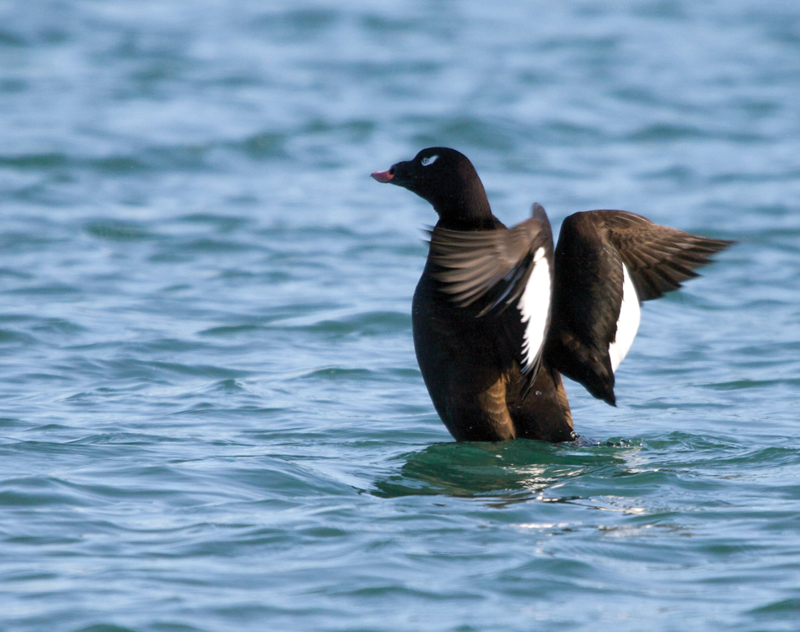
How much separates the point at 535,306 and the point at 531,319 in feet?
0.25

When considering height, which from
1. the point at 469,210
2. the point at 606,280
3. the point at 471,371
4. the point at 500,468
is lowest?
the point at 500,468

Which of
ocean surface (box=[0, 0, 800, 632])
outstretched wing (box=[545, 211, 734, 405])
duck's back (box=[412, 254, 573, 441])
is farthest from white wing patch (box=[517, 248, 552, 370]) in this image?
ocean surface (box=[0, 0, 800, 632])

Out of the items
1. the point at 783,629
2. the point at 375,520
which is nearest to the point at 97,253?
the point at 375,520

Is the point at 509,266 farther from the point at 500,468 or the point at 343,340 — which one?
the point at 343,340

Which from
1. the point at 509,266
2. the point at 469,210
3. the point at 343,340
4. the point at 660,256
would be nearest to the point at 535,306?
the point at 509,266

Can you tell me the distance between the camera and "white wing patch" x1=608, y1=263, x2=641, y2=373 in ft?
15.8

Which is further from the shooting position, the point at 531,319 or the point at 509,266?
the point at 531,319

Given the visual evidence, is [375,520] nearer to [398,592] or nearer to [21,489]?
[398,592]

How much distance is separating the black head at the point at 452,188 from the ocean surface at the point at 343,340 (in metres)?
0.98

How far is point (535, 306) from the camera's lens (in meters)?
4.32

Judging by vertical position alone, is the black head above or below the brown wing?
above

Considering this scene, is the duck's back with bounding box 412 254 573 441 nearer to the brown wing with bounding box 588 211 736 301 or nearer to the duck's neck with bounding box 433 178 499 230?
the duck's neck with bounding box 433 178 499 230

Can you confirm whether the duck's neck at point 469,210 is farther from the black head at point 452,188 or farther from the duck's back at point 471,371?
the duck's back at point 471,371

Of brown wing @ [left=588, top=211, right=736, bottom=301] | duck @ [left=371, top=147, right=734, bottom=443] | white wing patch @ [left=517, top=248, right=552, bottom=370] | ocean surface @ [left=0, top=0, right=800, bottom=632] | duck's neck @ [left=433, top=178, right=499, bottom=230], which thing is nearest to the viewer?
ocean surface @ [left=0, top=0, right=800, bottom=632]
